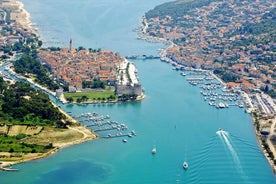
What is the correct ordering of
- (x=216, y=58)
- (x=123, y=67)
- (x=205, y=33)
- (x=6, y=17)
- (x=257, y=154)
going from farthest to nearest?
(x=6, y=17)
(x=205, y=33)
(x=216, y=58)
(x=123, y=67)
(x=257, y=154)

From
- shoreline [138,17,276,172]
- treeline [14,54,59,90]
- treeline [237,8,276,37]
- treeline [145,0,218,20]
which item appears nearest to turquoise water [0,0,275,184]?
shoreline [138,17,276,172]

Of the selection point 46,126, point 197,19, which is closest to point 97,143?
point 46,126

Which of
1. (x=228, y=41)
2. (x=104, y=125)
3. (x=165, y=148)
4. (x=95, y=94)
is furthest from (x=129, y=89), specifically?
(x=228, y=41)

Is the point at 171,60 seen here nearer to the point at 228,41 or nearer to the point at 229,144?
the point at 228,41

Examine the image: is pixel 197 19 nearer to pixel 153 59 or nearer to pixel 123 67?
pixel 153 59

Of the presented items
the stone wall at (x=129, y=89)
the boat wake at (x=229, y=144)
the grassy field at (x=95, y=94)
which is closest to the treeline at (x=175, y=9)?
the grassy field at (x=95, y=94)

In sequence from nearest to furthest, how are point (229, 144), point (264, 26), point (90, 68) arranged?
point (229, 144) → point (90, 68) → point (264, 26)
